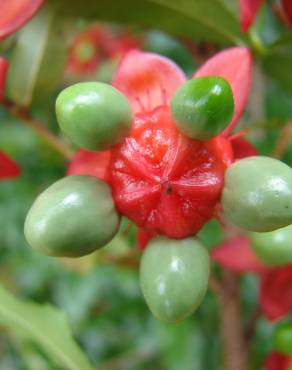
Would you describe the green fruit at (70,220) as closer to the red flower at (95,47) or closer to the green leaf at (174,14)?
the green leaf at (174,14)

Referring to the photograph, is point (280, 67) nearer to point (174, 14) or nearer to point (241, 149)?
point (174, 14)

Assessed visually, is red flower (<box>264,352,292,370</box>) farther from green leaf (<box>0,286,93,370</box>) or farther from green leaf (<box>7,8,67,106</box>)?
green leaf (<box>7,8,67,106</box>)

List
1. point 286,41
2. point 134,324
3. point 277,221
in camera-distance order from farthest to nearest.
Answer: point 134,324 → point 286,41 → point 277,221

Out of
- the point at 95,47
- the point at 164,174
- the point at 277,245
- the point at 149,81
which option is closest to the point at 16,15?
the point at 149,81

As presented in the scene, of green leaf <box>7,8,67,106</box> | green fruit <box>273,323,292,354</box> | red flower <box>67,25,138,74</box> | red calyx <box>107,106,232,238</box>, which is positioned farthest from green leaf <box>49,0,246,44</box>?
red flower <box>67,25,138,74</box>

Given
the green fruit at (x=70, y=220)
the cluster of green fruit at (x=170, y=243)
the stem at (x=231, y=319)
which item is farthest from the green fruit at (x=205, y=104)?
the stem at (x=231, y=319)

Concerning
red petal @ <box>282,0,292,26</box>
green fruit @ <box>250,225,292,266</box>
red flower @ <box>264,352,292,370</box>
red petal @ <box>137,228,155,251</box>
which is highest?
red petal @ <box>282,0,292,26</box>

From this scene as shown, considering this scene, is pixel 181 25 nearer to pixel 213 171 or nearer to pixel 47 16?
pixel 47 16

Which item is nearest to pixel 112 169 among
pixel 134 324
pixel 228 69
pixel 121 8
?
pixel 228 69
